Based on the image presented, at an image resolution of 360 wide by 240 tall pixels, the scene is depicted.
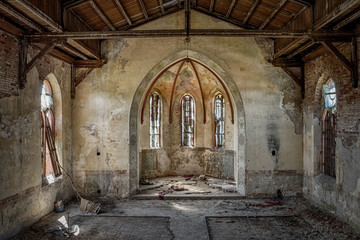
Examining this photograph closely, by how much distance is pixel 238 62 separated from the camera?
430 inches

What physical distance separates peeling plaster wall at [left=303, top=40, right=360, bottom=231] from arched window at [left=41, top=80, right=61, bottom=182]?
8.74m

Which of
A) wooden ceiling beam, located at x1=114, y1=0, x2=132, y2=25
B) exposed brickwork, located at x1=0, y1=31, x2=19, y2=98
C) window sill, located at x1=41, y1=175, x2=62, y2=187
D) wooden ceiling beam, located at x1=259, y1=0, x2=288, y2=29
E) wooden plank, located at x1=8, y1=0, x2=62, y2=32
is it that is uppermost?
wooden ceiling beam, located at x1=114, y1=0, x2=132, y2=25

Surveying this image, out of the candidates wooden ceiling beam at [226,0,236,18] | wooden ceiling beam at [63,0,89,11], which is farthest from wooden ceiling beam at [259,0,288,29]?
wooden ceiling beam at [63,0,89,11]

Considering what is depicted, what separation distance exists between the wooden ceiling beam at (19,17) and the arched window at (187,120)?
9.29 meters

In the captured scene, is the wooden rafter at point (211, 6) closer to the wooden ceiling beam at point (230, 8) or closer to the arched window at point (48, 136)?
the wooden ceiling beam at point (230, 8)

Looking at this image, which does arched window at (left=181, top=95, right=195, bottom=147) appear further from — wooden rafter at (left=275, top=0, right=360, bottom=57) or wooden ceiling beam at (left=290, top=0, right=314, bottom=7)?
wooden rafter at (left=275, top=0, right=360, bottom=57)

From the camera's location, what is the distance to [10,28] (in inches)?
273

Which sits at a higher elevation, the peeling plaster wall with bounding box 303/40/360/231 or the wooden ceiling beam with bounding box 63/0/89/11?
the wooden ceiling beam with bounding box 63/0/89/11

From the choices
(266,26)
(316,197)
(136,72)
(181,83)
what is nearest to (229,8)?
(266,26)

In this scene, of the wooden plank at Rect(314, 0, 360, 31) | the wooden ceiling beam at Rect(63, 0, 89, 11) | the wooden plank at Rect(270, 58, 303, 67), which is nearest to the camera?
the wooden plank at Rect(314, 0, 360, 31)

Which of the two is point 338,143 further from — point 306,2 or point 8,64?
point 8,64

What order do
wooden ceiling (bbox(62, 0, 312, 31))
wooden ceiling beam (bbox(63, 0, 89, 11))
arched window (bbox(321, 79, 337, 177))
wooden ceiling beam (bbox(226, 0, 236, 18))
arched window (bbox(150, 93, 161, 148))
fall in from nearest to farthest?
1. wooden ceiling beam (bbox(63, 0, 89, 11))
2. wooden ceiling (bbox(62, 0, 312, 31))
3. arched window (bbox(321, 79, 337, 177))
4. wooden ceiling beam (bbox(226, 0, 236, 18))
5. arched window (bbox(150, 93, 161, 148))

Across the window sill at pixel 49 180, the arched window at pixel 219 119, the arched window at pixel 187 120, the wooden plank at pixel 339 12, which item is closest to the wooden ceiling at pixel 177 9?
the wooden plank at pixel 339 12

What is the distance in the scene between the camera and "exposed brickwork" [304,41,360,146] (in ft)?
Answer: 24.4
